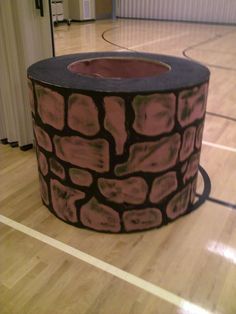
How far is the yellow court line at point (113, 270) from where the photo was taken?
110cm

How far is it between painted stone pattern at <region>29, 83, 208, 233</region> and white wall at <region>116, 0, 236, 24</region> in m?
8.20

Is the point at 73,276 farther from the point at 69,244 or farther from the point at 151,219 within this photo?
the point at 151,219

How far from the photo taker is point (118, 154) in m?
1.23

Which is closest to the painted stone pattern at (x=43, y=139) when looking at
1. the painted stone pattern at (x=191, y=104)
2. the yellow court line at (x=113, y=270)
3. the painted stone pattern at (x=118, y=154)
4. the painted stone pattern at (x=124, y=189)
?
the painted stone pattern at (x=118, y=154)

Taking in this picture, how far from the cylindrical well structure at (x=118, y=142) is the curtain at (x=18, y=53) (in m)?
0.49

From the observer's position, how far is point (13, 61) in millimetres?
1938

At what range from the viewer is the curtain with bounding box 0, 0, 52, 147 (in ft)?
6.08

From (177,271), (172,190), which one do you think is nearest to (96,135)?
(172,190)

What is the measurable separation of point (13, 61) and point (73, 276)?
1308 millimetres

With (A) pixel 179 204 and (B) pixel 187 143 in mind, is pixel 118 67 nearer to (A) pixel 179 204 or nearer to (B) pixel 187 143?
(B) pixel 187 143

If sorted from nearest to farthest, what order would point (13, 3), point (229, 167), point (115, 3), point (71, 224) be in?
point (71, 224), point (13, 3), point (229, 167), point (115, 3)

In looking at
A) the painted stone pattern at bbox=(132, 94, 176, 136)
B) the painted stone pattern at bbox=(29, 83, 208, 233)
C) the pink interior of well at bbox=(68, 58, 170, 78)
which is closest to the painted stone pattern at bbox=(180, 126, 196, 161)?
the painted stone pattern at bbox=(29, 83, 208, 233)

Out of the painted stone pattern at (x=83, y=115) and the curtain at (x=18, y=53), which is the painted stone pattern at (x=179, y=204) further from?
the curtain at (x=18, y=53)

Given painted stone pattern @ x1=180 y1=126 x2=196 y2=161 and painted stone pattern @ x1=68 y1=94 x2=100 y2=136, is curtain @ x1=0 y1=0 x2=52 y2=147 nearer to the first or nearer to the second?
painted stone pattern @ x1=68 y1=94 x2=100 y2=136
